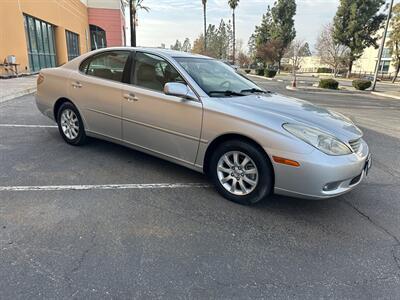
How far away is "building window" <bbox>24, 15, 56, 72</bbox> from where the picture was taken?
1722 cm

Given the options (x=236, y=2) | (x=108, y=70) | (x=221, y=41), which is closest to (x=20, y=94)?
(x=108, y=70)

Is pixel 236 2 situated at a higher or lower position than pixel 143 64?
higher

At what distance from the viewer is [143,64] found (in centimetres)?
422

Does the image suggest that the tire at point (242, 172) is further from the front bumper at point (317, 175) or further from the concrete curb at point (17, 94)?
the concrete curb at point (17, 94)

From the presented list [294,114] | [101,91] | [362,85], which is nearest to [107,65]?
[101,91]

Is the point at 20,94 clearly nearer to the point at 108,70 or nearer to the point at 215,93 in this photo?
the point at 108,70

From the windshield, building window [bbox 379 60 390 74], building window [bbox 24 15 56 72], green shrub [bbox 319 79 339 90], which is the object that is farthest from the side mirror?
building window [bbox 379 60 390 74]

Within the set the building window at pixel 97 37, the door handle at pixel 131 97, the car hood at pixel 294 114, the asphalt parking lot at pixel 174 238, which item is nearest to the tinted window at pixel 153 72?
the door handle at pixel 131 97

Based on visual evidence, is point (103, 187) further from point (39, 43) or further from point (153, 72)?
point (39, 43)

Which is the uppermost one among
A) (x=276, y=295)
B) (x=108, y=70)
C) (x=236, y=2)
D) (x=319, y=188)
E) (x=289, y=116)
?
(x=236, y=2)

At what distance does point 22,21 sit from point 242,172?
1675cm

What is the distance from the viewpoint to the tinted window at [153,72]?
3.94 metres

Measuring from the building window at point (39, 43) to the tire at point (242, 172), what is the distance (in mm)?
17154

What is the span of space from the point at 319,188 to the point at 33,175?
3.40m
